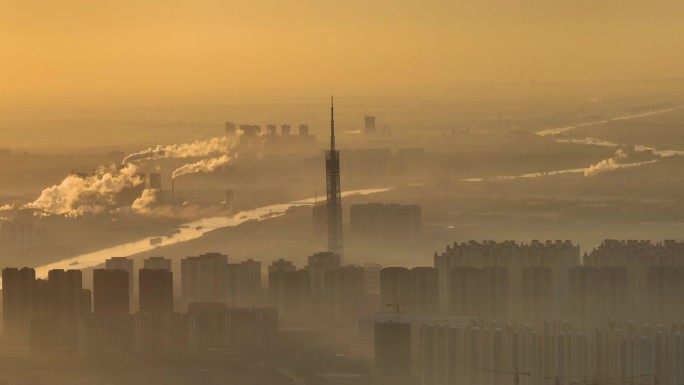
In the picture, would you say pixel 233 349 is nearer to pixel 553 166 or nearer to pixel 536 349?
pixel 536 349

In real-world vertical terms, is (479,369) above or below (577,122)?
below

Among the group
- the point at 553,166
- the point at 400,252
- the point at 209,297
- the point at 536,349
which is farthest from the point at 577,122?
the point at 536,349

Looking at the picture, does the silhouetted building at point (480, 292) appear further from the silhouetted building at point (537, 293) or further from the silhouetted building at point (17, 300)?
the silhouetted building at point (17, 300)

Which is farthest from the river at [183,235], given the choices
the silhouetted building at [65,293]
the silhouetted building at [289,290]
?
the silhouetted building at [289,290]

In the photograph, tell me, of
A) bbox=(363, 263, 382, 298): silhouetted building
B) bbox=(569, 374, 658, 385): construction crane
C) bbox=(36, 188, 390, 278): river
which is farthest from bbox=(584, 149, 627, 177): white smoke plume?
bbox=(569, 374, 658, 385): construction crane

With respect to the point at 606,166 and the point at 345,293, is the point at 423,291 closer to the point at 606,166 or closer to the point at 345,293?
the point at 345,293

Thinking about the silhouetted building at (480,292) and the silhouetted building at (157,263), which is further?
the silhouetted building at (157,263)
